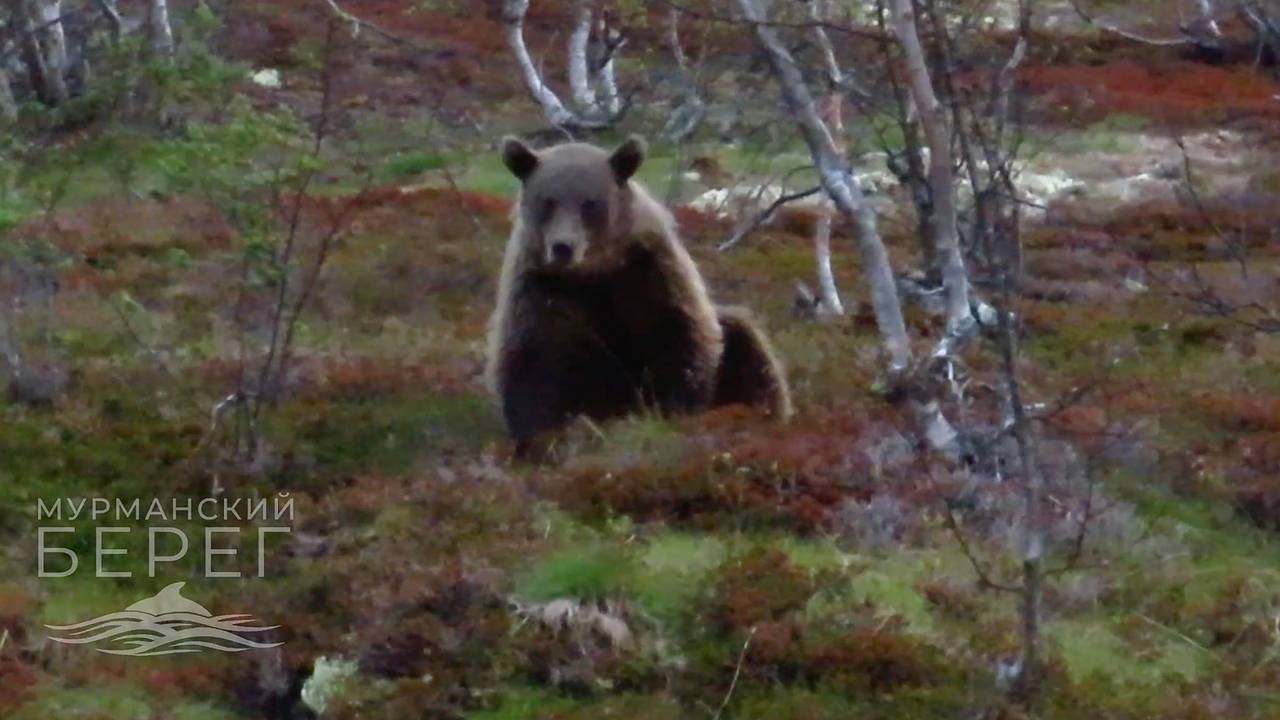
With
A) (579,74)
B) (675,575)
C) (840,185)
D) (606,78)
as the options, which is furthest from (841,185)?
(606,78)

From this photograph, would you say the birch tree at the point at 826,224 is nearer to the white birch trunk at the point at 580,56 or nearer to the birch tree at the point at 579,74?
the birch tree at the point at 579,74

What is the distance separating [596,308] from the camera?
8.80 m

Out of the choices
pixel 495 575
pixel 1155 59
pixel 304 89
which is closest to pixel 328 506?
pixel 495 575

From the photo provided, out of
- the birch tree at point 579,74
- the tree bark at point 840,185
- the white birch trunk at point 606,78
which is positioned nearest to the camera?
the tree bark at point 840,185

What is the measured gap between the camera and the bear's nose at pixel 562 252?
27.1 ft

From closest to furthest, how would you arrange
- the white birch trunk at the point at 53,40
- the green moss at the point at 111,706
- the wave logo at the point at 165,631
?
the green moss at the point at 111,706
the wave logo at the point at 165,631
the white birch trunk at the point at 53,40

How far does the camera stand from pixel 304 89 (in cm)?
2895

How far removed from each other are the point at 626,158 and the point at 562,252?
A: 0.70 meters

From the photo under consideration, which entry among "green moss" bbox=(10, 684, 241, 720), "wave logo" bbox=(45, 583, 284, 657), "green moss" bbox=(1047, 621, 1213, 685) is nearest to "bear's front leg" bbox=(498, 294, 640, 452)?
"wave logo" bbox=(45, 583, 284, 657)

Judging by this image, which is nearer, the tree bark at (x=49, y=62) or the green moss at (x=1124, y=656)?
the green moss at (x=1124, y=656)

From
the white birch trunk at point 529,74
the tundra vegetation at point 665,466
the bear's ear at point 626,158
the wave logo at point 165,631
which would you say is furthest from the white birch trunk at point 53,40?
the wave logo at point 165,631

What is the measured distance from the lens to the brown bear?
28.2 ft

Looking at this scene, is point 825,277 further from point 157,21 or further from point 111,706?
point 157,21

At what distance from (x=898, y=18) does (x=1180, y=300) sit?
26.7 ft
